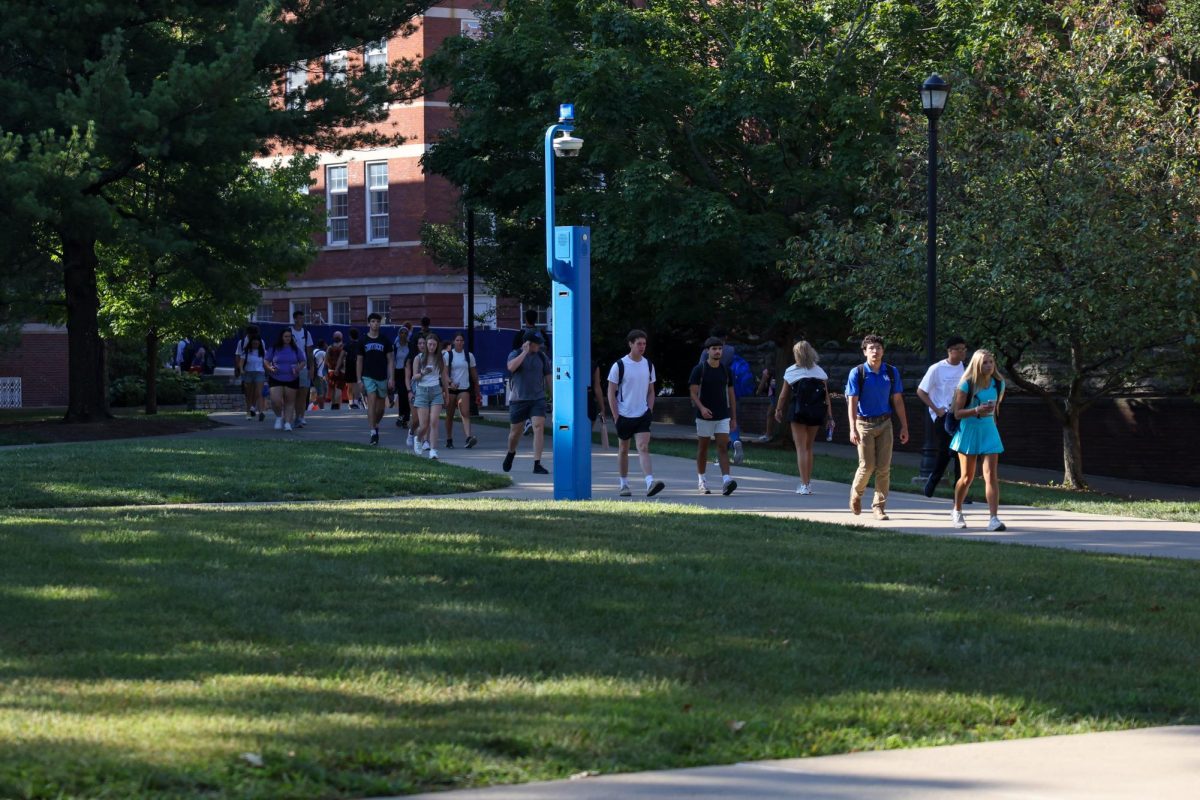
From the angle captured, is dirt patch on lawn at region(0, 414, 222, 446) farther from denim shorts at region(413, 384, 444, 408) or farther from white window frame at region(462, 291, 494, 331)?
white window frame at region(462, 291, 494, 331)

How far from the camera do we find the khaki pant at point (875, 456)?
A: 49.3 feet

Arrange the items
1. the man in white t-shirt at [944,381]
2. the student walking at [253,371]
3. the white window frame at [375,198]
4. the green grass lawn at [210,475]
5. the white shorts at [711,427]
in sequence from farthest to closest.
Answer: the white window frame at [375,198], the student walking at [253,371], the white shorts at [711,427], the man in white t-shirt at [944,381], the green grass lawn at [210,475]

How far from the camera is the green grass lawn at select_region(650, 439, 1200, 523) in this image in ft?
56.8

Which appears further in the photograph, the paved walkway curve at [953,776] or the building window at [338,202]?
the building window at [338,202]

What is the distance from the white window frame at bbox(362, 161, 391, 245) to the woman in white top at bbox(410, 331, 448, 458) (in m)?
32.8

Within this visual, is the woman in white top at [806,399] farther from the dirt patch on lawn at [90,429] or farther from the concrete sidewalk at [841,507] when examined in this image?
the dirt patch on lawn at [90,429]

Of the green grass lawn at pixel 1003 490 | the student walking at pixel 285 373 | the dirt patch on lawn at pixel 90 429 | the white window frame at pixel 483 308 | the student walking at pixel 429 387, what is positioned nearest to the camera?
the green grass lawn at pixel 1003 490

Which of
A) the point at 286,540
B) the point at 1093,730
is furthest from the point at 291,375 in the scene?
the point at 1093,730

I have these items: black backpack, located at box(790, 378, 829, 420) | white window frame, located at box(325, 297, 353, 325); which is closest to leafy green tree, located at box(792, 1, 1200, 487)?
black backpack, located at box(790, 378, 829, 420)

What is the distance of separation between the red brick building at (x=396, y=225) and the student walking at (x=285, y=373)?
24661 millimetres

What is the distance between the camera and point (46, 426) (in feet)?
85.1

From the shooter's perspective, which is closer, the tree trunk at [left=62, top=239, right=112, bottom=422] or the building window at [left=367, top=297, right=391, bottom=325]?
the tree trunk at [left=62, top=239, right=112, bottom=422]

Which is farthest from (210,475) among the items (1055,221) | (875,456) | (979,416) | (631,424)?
(1055,221)

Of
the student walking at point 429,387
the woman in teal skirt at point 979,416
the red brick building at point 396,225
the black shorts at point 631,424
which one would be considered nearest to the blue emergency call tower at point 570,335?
the black shorts at point 631,424
